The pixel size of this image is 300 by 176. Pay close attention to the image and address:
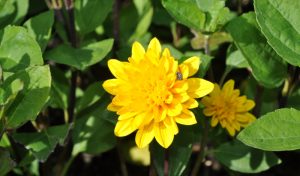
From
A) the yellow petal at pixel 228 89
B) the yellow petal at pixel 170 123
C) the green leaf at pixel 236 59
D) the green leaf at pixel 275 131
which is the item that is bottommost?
the yellow petal at pixel 228 89

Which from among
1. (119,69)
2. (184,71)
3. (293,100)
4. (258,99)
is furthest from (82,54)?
(293,100)

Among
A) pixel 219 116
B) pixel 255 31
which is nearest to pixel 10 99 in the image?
pixel 219 116

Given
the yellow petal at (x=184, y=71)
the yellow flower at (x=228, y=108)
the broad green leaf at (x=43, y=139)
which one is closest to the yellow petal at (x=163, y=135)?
the yellow petal at (x=184, y=71)

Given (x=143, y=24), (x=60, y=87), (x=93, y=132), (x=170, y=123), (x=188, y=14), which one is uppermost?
(x=188, y=14)

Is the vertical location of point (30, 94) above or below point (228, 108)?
above

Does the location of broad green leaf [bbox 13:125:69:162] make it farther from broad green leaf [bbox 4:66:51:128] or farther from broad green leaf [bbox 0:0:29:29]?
broad green leaf [bbox 0:0:29:29]

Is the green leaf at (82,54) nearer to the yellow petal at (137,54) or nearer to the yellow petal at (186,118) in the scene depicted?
the yellow petal at (137,54)

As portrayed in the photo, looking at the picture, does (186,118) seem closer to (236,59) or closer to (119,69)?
(119,69)
